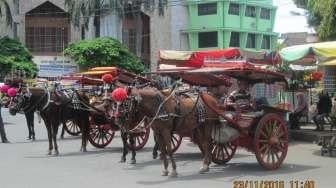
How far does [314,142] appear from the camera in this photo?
18.0 m

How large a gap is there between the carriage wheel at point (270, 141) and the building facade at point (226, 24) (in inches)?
1973

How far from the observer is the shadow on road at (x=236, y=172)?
11.6 meters

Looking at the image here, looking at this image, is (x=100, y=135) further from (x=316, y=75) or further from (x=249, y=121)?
(x=316, y=75)

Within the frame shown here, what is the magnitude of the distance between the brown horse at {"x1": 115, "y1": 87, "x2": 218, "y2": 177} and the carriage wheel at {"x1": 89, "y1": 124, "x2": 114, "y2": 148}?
4.73m

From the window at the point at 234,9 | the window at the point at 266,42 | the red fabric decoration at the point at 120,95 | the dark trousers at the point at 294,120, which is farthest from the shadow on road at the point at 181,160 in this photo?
the window at the point at 266,42

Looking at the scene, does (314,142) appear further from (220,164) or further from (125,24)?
(125,24)

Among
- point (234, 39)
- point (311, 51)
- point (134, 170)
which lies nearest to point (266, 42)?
point (234, 39)

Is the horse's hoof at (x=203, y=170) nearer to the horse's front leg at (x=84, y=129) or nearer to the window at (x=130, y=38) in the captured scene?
the horse's front leg at (x=84, y=129)

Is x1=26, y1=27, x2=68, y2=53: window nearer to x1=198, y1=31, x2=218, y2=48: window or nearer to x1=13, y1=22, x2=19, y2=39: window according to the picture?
x1=13, y1=22, x2=19, y2=39: window

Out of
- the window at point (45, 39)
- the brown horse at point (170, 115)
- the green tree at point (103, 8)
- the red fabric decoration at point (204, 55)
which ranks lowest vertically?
the brown horse at point (170, 115)

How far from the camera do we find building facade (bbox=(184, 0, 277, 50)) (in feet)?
207

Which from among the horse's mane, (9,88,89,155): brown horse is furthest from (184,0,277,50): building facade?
the horse's mane

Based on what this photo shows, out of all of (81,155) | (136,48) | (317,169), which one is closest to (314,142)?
(317,169)

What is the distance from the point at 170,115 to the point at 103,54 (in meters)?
38.6
